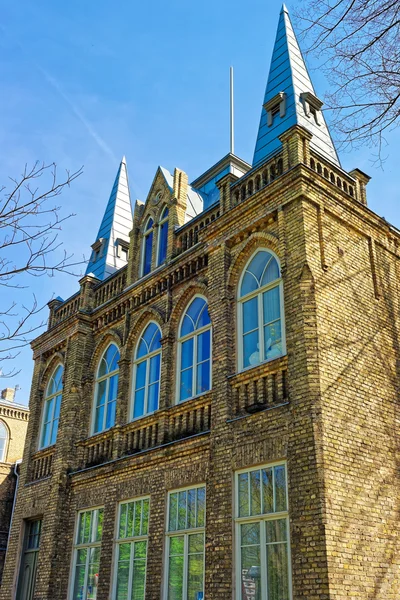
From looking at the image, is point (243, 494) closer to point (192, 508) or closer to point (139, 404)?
point (192, 508)

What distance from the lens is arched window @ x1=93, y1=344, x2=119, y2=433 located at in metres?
16.6

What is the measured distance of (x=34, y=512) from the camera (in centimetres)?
1725

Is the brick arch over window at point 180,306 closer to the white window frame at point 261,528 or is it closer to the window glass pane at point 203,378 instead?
the window glass pane at point 203,378

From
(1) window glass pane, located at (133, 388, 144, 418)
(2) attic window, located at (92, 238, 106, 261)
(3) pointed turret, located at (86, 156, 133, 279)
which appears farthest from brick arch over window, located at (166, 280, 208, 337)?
(2) attic window, located at (92, 238, 106, 261)

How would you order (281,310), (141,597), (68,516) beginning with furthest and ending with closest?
(68,516), (141,597), (281,310)

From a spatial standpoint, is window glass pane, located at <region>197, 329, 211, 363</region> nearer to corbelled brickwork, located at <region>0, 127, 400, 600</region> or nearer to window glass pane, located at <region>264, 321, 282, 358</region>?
corbelled brickwork, located at <region>0, 127, 400, 600</region>

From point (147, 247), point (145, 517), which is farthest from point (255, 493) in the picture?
point (147, 247)

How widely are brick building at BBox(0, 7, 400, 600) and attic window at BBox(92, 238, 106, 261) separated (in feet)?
11.4

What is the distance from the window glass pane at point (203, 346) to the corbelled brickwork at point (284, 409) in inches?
32.1

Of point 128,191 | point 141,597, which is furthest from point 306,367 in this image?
point 128,191

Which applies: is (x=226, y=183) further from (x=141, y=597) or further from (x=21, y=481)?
(x=21, y=481)

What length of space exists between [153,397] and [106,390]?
2.51 metres

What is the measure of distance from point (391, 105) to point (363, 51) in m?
0.68

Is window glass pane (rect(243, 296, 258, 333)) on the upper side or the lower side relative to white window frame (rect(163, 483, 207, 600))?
upper
